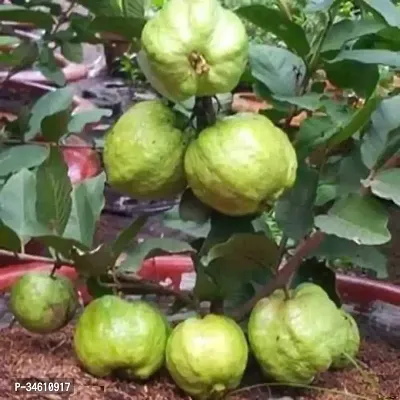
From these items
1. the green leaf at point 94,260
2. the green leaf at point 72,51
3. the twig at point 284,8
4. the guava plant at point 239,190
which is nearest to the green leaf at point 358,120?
the guava plant at point 239,190

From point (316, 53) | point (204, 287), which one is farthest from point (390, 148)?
point (204, 287)

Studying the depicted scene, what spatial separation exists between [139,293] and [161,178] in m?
0.20

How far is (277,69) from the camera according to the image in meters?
0.99

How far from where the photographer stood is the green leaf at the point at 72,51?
1483mm

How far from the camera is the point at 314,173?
3.19 ft

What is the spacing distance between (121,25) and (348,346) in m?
0.40

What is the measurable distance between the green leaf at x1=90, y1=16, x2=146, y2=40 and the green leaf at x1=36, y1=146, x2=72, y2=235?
0.39 ft

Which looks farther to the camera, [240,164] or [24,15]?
[24,15]

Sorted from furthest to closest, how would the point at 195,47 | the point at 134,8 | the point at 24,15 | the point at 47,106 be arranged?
the point at 47,106 → the point at 24,15 → the point at 134,8 → the point at 195,47

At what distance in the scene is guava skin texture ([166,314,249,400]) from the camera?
0.94m

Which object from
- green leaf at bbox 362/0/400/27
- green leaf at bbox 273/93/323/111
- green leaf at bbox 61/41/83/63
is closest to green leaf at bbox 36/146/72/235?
green leaf at bbox 273/93/323/111

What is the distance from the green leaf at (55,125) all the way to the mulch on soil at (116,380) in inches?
9.0

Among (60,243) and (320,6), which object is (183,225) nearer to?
(60,243)

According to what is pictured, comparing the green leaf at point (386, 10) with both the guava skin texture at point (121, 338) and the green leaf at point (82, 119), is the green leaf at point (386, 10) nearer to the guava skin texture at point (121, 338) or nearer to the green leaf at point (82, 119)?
the guava skin texture at point (121, 338)
